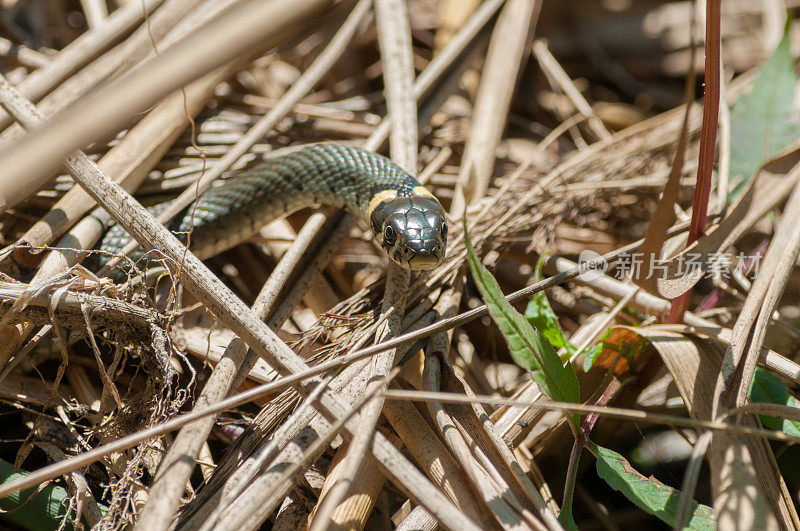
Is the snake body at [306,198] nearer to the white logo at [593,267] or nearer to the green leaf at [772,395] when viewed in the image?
the white logo at [593,267]

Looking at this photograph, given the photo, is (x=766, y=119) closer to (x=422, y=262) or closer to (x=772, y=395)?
(x=772, y=395)

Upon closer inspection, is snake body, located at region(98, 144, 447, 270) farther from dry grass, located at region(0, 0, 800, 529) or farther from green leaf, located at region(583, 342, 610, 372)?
green leaf, located at region(583, 342, 610, 372)

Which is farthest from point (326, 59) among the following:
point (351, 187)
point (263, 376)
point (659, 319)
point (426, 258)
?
point (659, 319)

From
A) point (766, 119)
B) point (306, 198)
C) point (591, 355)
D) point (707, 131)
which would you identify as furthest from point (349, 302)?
point (766, 119)

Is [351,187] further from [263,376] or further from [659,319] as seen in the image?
[659,319]

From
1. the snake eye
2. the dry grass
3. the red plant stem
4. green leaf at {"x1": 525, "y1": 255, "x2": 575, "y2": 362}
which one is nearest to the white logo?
the dry grass

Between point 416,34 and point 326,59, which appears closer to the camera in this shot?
point 326,59
